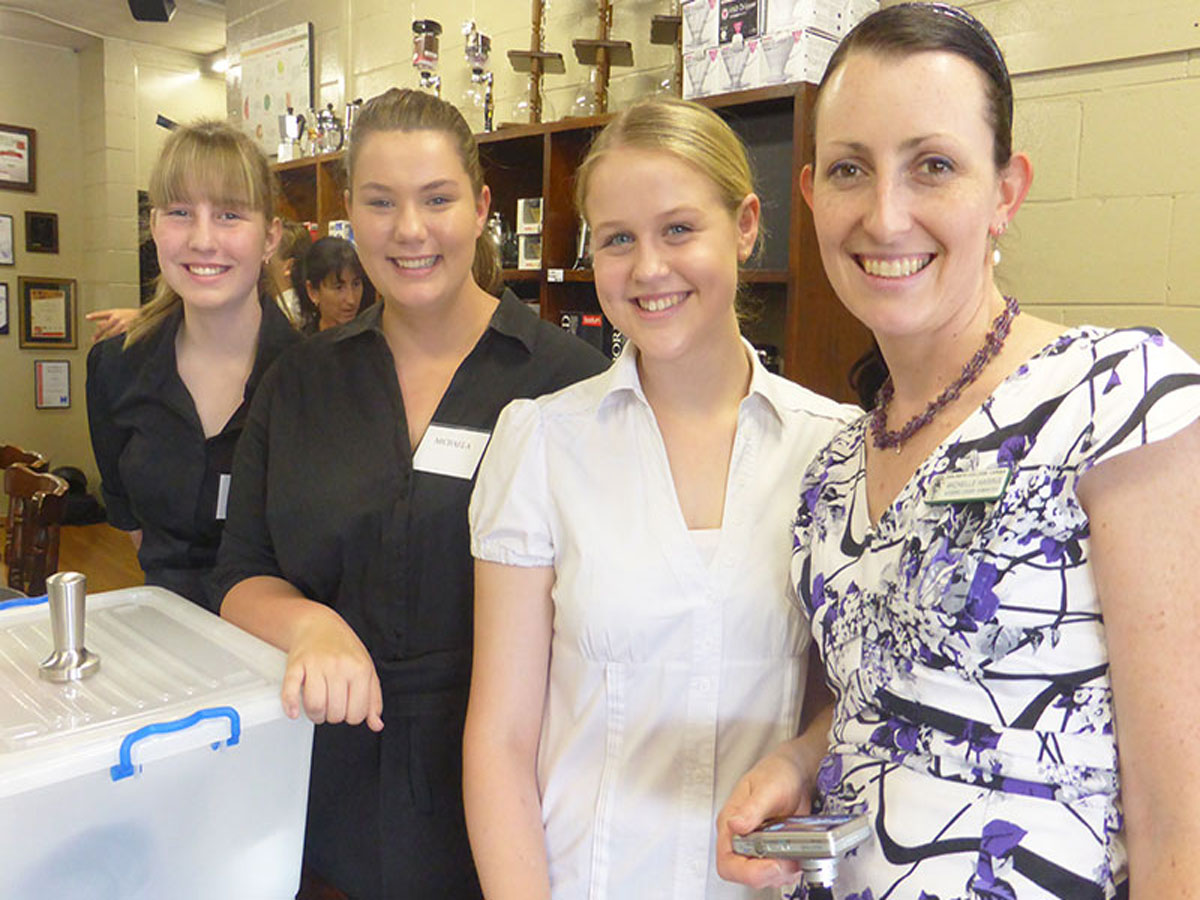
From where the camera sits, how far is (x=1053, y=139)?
2.18m

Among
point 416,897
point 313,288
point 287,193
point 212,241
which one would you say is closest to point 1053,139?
point 212,241

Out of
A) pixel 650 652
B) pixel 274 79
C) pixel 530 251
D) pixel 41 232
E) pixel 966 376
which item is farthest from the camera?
pixel 41 232

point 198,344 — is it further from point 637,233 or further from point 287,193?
point 287,193

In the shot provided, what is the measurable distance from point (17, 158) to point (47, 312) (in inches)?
40.9

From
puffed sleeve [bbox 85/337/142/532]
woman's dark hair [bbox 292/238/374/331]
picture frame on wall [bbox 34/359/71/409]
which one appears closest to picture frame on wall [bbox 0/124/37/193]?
picture frame on wall [bbox 34/359/71/409]

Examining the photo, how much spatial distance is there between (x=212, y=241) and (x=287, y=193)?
10.3 feet

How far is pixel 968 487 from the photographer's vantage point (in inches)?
30.1

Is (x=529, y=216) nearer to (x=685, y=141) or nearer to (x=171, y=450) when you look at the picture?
(x=171, y=450)

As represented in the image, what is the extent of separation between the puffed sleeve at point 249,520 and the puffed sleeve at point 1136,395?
1154 mm

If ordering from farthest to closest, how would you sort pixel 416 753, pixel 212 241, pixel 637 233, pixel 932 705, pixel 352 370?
pixel 212 241 → pixel 352 370 → pixel 416 753 → pixel 637 233 → pixel 932 705

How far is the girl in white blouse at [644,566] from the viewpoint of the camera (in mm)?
1049

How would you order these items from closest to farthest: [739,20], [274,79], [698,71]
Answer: [739,20]
[698,71]
[274,79]

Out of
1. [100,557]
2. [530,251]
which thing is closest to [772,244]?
[530,251]

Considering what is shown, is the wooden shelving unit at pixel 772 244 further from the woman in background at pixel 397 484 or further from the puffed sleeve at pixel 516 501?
the puffed sleeve at pixel 516 501
